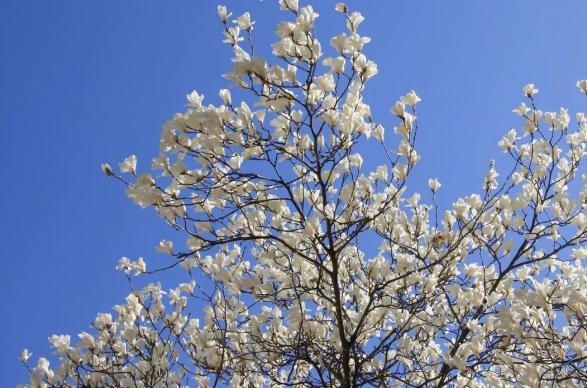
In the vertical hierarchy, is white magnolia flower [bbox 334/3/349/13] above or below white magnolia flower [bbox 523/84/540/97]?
below

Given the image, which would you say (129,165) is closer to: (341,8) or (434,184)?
(341,8)

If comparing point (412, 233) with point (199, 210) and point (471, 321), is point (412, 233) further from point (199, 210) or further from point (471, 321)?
point (199, 210)

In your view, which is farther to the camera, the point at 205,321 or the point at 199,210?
the point at 205,321

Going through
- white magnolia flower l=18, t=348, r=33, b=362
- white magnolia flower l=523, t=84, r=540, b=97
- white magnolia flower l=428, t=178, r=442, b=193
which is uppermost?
white magnolia flower l=523, t=84, r=540, b=97

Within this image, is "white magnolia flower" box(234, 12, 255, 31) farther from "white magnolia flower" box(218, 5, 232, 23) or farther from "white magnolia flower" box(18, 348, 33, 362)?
"white magnolia flower" box(18, 348, 33, 362)

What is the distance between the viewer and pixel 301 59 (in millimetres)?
3029

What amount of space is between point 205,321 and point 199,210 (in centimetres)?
164

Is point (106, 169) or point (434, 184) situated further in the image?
point (434, 184)

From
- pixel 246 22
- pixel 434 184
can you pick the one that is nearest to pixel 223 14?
pixel 246 22

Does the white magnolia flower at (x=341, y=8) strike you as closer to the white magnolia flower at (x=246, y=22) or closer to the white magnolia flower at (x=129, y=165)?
the white magnolia flower at (x=246, y=22)

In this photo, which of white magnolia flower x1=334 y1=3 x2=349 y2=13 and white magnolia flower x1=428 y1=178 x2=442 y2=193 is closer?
white magnolia flower x1=334 y1=3 x2=349 y2=13

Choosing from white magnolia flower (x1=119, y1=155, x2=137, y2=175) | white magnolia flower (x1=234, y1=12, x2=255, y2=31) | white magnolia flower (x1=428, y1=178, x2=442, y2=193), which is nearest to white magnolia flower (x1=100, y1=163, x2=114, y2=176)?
white magnolia flower (x1=119, y1=155, x2=137, y2=175)

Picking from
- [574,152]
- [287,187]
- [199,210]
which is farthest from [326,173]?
[574,152]

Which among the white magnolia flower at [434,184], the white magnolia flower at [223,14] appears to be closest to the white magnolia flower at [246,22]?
the white magnolia flower at [223,14]
